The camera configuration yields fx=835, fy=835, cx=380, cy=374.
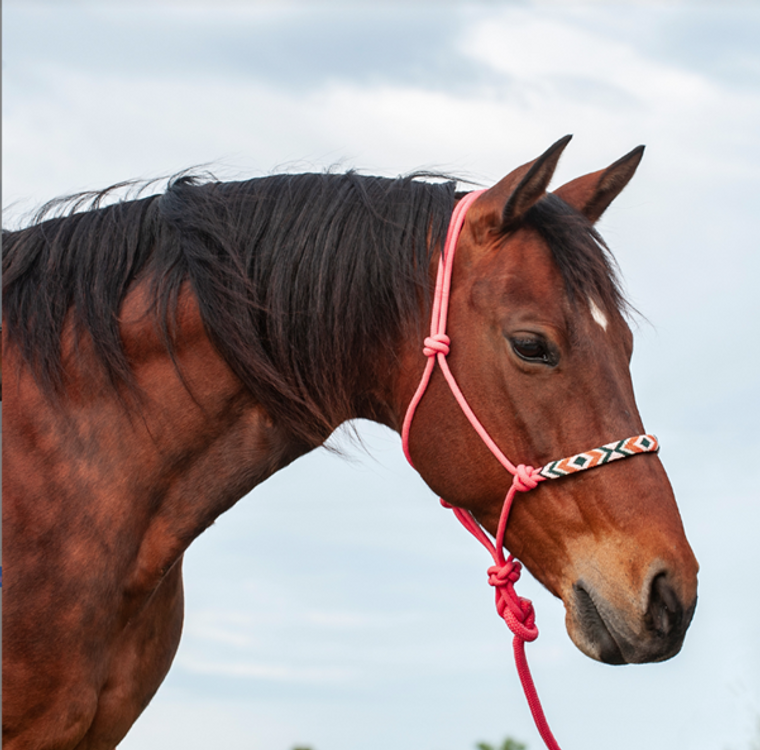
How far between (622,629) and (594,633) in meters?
0.13

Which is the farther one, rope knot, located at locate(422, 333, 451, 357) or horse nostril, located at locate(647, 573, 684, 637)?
rope knot, located at locate(422, 333, 451, 357)

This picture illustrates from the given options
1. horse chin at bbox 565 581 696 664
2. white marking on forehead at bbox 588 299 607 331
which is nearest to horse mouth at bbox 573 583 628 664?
horse chin at bbox 565 581 696 664

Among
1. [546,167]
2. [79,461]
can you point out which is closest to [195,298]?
[79,461]

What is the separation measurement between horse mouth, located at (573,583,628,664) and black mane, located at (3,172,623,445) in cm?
114

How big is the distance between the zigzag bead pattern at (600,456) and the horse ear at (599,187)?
1.14m

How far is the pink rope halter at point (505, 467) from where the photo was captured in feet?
9.86

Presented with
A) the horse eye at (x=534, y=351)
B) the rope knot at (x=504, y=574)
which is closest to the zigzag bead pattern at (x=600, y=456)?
the horse eye at (x=534, y=351)

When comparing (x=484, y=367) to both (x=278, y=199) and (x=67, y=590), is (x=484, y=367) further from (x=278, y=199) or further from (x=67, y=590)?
Answer: (x=67, y=590)

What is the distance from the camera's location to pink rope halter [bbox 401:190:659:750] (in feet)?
9.86

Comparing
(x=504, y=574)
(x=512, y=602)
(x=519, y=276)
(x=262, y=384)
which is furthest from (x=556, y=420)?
(x=262, y=384)

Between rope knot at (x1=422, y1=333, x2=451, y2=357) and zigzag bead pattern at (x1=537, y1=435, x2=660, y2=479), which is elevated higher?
rope knot at (x1=422, y1=333, x2=451, y2=357)

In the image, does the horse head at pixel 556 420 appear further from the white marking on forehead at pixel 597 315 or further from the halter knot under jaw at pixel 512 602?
the halter knot under jaw at pixel 512 602

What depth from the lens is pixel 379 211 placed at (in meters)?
3.47

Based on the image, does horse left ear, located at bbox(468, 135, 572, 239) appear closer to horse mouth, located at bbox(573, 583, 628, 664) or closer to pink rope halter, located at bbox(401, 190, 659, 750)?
pink rope halter, located at bbox(401, 190, 659, 750)
